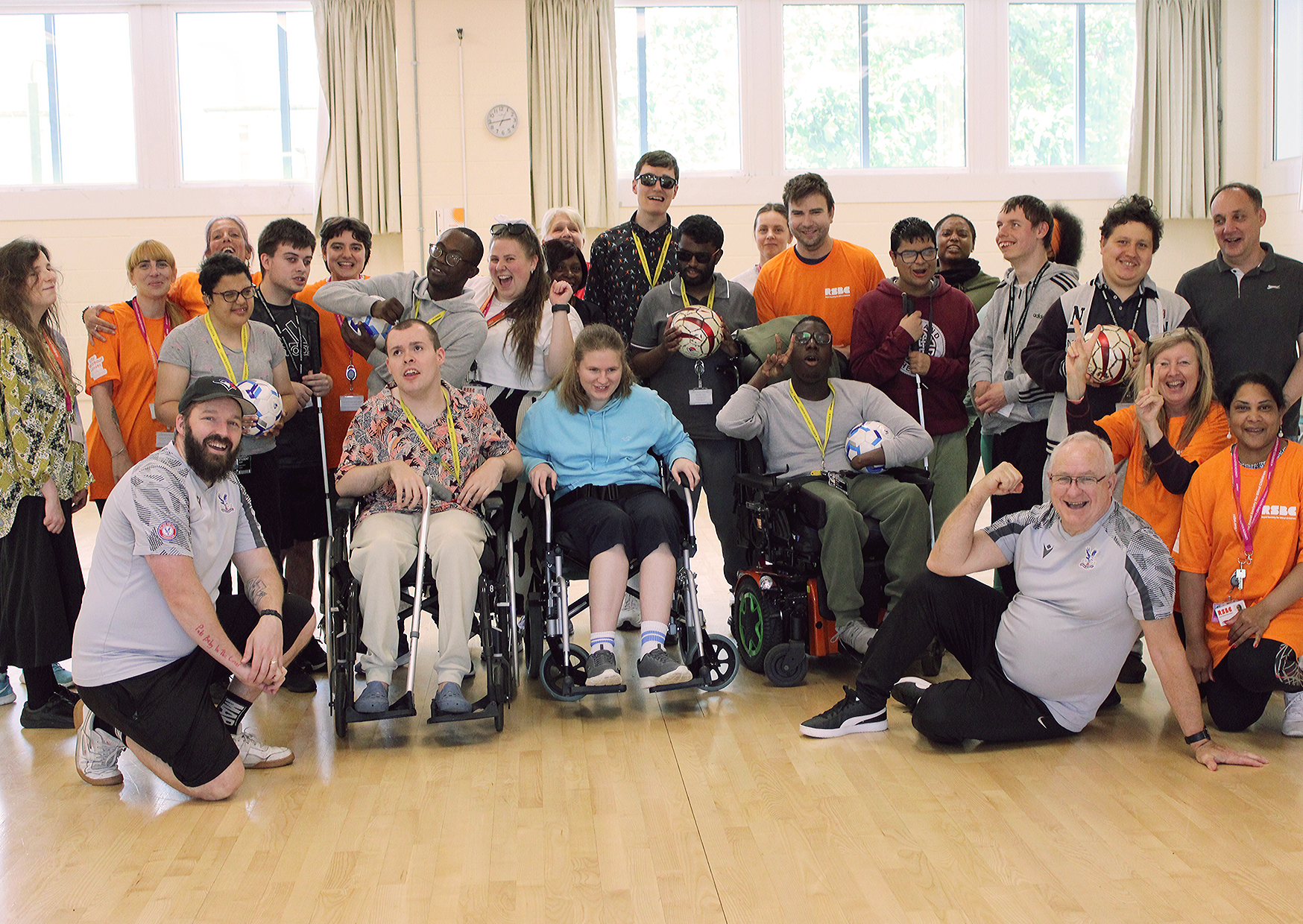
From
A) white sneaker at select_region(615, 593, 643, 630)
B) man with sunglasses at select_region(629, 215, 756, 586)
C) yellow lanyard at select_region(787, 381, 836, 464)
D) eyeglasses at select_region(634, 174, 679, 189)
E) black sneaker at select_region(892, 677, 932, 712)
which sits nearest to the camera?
black sneaker at select_region(892, 677, 932, 712)

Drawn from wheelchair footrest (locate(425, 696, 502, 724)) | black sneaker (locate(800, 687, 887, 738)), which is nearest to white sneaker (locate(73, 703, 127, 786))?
wheelchair footrest (locate(425, 696, 502, 724))

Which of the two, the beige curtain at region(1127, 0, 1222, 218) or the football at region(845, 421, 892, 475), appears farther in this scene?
the beige curtain at region(1127, 0, 1222, 218)

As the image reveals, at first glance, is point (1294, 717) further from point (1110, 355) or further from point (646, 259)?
point (646, 259)

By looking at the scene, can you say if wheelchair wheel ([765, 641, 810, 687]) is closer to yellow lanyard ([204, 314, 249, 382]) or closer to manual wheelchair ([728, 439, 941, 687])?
manual wheelchair ([728, 439, 941, 687])

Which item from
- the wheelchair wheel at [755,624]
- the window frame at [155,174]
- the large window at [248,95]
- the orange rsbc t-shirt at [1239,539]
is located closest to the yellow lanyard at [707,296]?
the wheelchair wheel at [755,624]

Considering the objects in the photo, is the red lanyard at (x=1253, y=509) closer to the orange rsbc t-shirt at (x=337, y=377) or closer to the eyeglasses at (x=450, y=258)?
the eyeglasses at (x=450, y=258)

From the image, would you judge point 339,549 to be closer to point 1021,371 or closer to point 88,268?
point 1021,371

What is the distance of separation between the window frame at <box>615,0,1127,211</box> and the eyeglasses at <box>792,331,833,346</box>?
4665mm

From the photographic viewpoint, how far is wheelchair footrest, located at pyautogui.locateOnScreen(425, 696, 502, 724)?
3.05 metres

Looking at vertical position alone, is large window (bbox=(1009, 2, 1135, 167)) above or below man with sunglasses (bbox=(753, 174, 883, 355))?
above

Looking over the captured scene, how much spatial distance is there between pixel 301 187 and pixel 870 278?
542cm

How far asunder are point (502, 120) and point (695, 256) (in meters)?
4.46

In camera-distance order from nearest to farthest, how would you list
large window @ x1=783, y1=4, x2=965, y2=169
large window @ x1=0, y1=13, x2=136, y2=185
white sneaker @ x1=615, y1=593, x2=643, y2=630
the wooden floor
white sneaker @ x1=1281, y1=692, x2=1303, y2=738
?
the wooden floor < white sneaker @ x1=1281, y1=692, x2=1303, y2=738 < white sneaker @ x1=615, y1=593, x2=643, y2=630 < large window @ x1=0, y1=13, x2=136, y2=185 < large window @ x1=783, y1=4, x2=965, y2=169

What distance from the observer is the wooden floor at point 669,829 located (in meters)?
2.12
